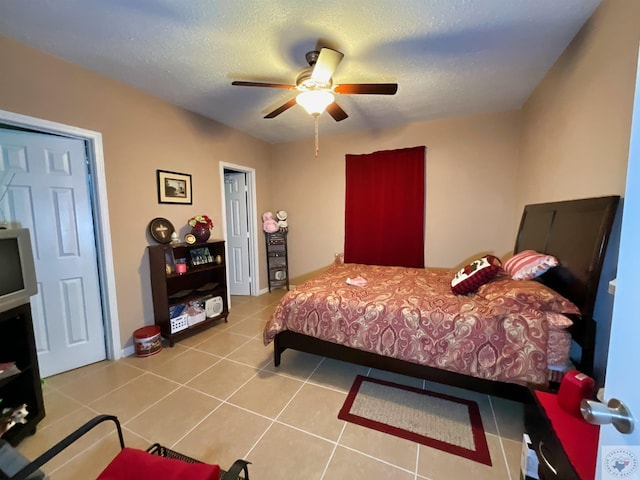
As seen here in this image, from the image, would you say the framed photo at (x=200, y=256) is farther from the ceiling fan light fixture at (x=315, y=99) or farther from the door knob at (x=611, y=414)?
the door knob at (x=611, y=414)

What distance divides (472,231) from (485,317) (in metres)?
2.11

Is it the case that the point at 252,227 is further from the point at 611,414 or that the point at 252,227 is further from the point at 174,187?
the point at 611,414

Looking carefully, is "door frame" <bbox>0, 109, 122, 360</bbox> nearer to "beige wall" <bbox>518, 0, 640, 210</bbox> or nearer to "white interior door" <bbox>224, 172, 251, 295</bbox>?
"white interior door" <bbox>224, 172, 251, 295</bbox>

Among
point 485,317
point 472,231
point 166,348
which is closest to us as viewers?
point 485,317

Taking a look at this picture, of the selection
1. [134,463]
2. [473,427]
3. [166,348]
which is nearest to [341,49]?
[134,463]

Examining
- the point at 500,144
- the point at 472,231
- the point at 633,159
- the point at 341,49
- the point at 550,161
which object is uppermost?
the point at 341,49

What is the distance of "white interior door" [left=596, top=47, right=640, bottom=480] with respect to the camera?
51cm

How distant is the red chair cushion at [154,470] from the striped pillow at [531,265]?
217cm

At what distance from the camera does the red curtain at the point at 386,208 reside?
141 inches

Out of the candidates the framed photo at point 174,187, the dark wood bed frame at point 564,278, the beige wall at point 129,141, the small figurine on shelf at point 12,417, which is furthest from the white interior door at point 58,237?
the dark wood bed frame at point 564,278

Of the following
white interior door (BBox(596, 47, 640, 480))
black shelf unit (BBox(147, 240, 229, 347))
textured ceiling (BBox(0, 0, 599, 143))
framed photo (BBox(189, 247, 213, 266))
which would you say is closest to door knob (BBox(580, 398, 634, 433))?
white interior door (BBox(596, 47, 640, 480))

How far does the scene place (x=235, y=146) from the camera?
3732 mm

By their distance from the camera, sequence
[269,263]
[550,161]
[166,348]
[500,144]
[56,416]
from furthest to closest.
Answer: [269,263], [500,144], [166,348], [550,161], [56,416]

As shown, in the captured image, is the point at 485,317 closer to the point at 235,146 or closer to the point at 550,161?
the point at 550,161
